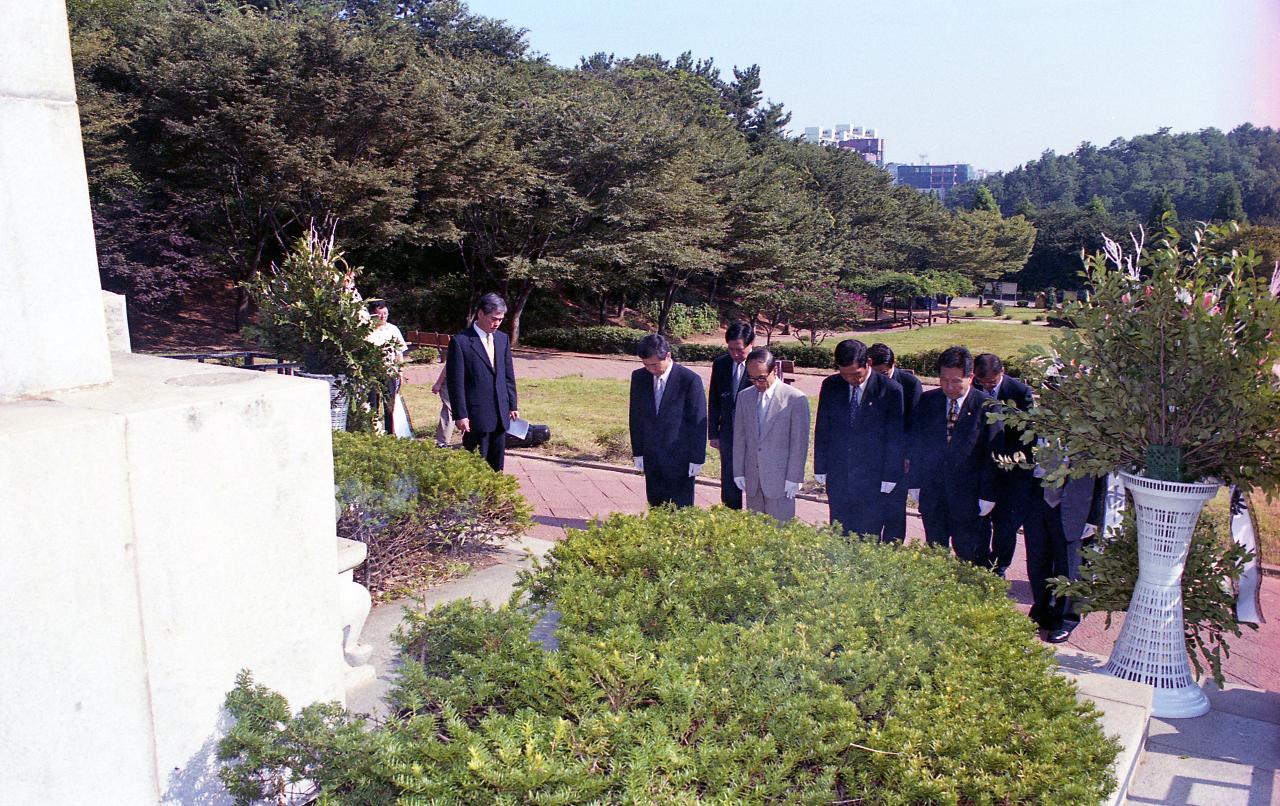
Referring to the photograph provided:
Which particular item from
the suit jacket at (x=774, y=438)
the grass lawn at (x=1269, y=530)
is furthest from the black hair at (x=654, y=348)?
the grass lawn at (x=1269, y=530)

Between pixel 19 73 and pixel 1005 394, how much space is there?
4.73 meters

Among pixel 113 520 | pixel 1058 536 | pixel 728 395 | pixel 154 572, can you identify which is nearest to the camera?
pixel 113 520

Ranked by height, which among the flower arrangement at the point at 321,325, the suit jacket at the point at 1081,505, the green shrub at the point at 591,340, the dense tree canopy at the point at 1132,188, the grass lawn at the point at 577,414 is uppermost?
the dense tree canopy at the point at 1132,188

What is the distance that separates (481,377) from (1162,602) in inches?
172

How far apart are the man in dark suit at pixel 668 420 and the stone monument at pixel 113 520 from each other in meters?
3.13

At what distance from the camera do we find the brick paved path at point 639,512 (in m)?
4.51

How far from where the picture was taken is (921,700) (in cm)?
231

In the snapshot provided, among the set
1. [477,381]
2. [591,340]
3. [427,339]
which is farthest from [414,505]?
[591,340]

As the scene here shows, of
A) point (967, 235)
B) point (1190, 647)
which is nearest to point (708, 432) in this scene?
point (1190, 647)

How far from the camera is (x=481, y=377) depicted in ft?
21.1

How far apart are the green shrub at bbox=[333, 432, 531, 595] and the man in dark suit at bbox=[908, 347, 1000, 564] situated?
2280mm

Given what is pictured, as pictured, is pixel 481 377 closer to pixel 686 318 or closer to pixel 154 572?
pixel 154 572

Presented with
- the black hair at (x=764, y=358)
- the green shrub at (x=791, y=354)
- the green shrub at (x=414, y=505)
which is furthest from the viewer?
the green shrub at (x=791, y=354)

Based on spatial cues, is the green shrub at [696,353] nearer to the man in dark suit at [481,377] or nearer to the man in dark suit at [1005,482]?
the man in dark suit at [481,377]
